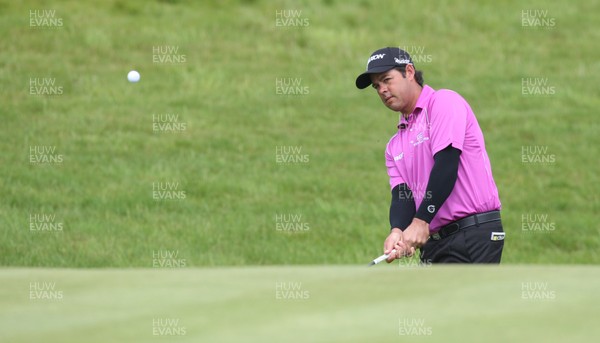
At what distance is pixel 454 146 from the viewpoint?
6.34 meters

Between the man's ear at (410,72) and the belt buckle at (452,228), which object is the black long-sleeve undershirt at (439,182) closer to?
the belt buckle at (452,228)

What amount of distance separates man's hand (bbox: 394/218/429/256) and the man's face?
0.75 m

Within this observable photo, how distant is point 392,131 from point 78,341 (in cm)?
1448

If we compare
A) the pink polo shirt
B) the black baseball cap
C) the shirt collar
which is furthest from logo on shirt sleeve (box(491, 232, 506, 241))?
the black baseball cap

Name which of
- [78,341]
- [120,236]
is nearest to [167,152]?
[120,236]

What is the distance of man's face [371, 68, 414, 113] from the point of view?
263 inches

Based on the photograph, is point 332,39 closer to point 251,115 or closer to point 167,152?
point 251,115

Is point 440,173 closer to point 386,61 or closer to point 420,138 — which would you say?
point 420,138

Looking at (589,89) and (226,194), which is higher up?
(589,89)

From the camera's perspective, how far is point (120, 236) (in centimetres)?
1313

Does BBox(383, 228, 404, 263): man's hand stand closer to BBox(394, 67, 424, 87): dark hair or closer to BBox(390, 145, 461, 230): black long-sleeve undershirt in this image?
BBox(390, 145, 461, 230): black long-sleeve undershirt

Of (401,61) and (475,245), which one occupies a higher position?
(401,61)

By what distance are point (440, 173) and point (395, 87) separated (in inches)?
26.5

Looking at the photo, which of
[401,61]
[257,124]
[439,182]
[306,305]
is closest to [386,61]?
[401,61]
